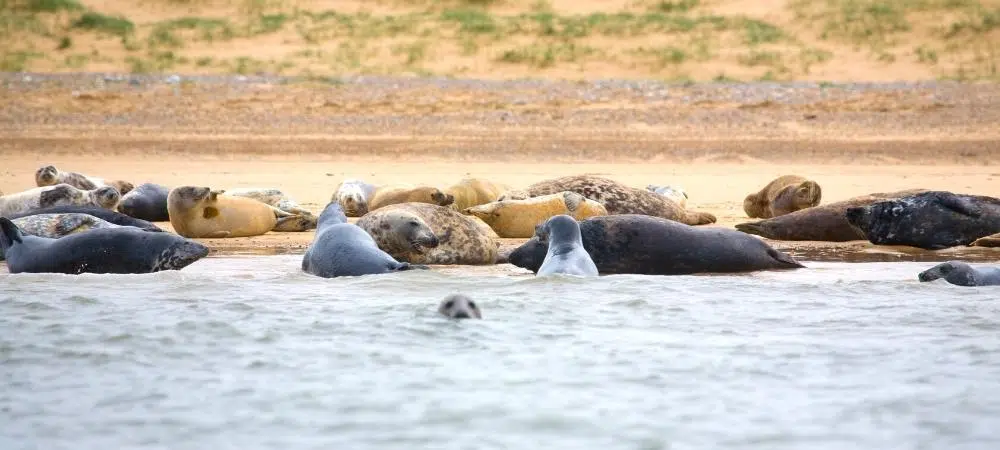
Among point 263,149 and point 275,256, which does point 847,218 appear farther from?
point 263,149

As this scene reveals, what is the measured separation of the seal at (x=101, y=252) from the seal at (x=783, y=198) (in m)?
4.81

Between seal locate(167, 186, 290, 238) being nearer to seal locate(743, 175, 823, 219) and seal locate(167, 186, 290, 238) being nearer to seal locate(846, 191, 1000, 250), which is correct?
seal locate(743, 175, 823, 219)

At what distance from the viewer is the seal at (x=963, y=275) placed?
6680 millimetres

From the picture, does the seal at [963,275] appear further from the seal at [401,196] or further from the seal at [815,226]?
the seal at [401,196]

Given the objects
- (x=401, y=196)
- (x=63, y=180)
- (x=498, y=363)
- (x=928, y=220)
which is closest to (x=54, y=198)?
(x=63, y=180)

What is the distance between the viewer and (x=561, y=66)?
25.4 m

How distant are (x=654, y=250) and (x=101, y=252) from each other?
297cm

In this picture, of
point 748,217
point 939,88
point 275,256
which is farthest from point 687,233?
point 939,88

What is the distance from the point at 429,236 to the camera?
751 centimetres

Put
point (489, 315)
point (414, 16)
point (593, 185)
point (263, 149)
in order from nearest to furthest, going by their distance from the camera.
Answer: point (489, 315)
point (593, 185)
point (263, 149)
point (414, 16)

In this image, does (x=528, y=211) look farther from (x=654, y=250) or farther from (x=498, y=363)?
(x=498, y=363)

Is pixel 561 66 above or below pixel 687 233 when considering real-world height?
above

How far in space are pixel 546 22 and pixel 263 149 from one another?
14.5m

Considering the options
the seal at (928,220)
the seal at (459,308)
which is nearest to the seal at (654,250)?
the seal at (928,220)
